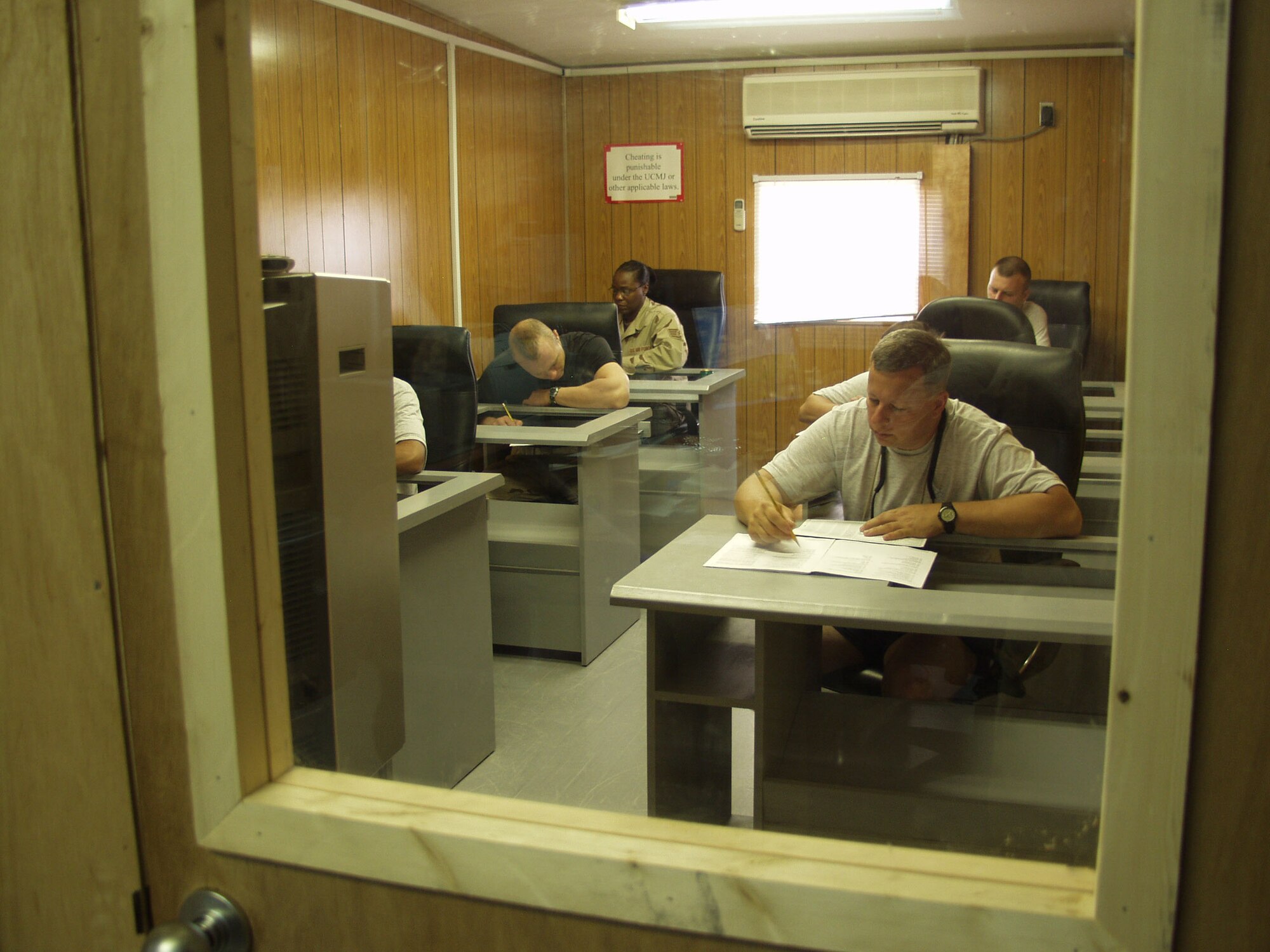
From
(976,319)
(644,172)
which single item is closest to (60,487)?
(644,172)

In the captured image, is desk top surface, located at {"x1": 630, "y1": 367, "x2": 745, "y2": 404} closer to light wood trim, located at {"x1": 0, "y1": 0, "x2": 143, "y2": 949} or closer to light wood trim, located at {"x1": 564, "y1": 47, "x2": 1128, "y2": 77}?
light wood trim, located at {"x1": 564, "y1": 47, "x2": 1128, "y2": 77}

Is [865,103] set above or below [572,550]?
above

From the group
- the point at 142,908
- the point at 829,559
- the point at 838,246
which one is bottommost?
the point at 142,908

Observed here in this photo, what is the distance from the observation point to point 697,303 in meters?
1.08

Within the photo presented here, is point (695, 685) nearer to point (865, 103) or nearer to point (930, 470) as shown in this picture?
point (930, 470)

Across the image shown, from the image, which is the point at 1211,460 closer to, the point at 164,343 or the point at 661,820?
the point at 661,820

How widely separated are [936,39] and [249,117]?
58 centimetres

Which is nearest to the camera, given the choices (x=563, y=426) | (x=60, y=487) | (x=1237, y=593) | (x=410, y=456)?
(x=1237, y=593)

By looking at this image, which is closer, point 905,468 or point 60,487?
point 60,487

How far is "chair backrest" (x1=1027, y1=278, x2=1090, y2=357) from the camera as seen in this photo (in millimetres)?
742

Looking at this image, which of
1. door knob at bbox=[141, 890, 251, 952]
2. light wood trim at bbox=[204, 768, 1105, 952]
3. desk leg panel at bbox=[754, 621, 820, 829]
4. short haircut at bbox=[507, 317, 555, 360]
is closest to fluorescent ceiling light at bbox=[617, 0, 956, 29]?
short haircut at bbox=[507, 317, 555, 360]

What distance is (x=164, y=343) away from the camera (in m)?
0.68

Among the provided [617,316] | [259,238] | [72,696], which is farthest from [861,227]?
[72,696]

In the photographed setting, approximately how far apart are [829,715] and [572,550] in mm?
322
